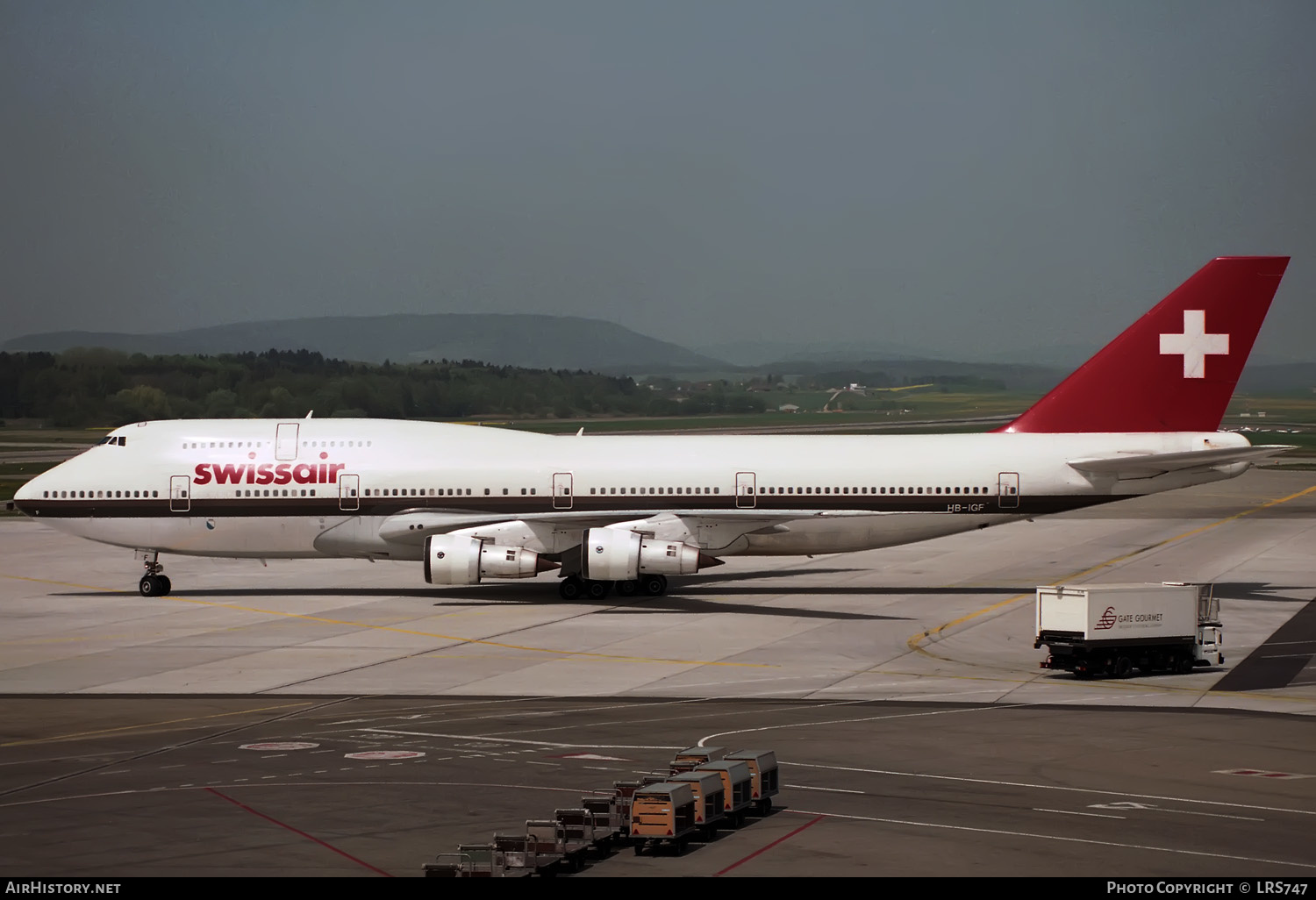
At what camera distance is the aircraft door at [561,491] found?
1676 inches

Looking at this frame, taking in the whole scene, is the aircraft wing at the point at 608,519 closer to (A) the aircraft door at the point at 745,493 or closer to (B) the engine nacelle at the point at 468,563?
(A) the aircraft door at the point at 745,493

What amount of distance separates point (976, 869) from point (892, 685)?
12864 mm

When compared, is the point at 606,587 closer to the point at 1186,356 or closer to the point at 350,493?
the point at 350,493

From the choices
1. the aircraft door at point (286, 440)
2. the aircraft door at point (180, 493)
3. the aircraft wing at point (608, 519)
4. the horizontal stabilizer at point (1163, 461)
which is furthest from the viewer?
the aircraft door at point (286, 440)

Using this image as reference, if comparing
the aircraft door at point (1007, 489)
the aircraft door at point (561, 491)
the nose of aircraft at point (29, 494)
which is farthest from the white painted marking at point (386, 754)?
the nose of aircraft at point (29, 494)

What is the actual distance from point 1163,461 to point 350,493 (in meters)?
23.6

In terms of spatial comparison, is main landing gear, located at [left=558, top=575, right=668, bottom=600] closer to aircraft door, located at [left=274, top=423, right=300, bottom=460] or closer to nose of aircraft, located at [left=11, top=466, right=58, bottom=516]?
aircraft door, located at [left=274, top=423, right=300, bottom=460]

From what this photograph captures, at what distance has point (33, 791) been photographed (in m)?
20.7

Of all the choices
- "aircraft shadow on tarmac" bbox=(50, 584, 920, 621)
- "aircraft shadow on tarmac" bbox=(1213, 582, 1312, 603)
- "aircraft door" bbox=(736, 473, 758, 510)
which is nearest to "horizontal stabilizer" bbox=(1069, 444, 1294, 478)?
"aircraft shadow on tarmac" bbox=(1213, 582, 1312, 603)

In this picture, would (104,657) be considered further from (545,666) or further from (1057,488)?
(1057,488)

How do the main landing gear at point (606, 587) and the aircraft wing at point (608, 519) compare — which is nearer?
the aircraft wing at point (608, 519)

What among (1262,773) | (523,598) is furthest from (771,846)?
(523,598)

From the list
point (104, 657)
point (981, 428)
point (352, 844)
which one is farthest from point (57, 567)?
point (981, 428)

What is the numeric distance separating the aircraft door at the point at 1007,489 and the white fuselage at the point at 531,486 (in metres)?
0.04
